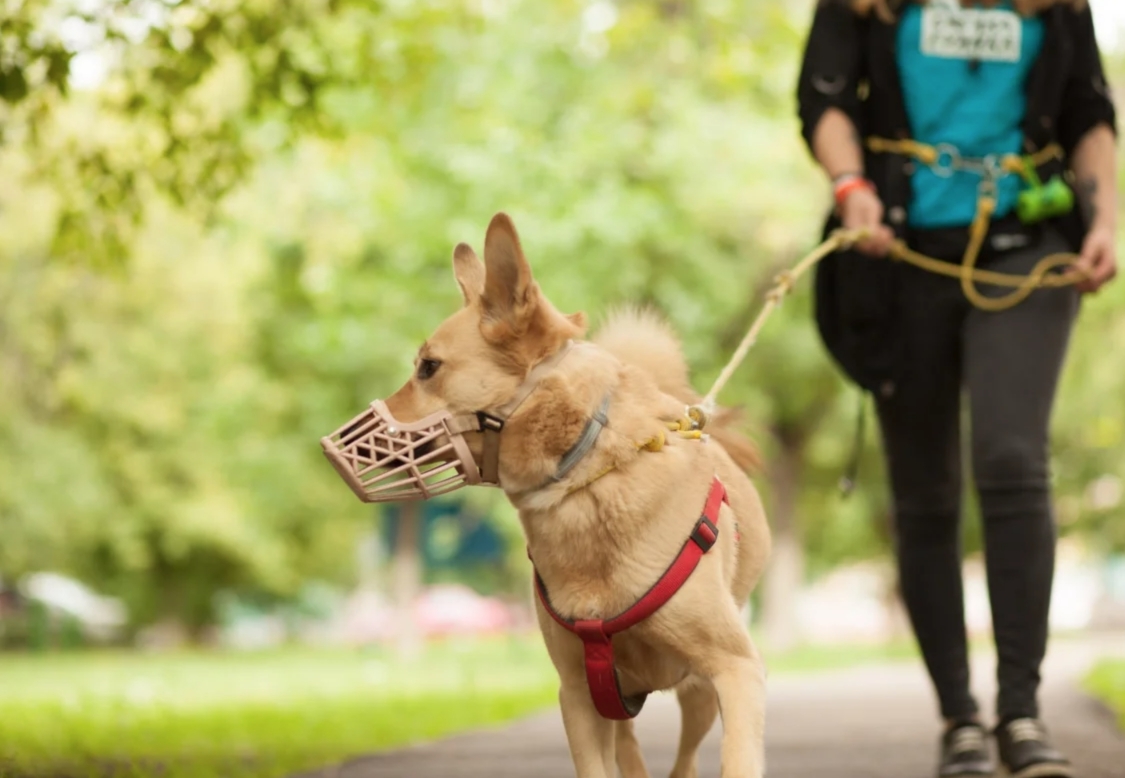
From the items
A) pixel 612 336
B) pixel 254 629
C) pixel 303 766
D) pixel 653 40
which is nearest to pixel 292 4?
pixel 303 766

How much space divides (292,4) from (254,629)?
67.3 meters

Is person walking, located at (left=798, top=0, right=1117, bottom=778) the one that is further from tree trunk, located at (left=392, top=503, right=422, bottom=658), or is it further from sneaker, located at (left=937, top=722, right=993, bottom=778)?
tree trunk, located at (left=392, top=503, right=422, bottom=658)

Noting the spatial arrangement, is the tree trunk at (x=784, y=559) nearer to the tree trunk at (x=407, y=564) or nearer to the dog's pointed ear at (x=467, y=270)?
the tree trunk at (x=407, y=564)

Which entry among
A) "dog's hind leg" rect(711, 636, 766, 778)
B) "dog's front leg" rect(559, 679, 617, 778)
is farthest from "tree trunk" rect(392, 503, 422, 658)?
"dog's hind leg" rect(711, 636, 766, 778)

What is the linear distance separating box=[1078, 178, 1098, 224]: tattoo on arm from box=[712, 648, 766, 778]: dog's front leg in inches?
95.4

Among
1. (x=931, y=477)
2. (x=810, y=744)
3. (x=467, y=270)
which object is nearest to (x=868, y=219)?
(x=931, y=477)

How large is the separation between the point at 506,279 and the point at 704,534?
0.80 meters

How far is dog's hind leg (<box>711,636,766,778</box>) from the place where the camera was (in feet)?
12.0

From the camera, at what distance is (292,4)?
7898 millimetres

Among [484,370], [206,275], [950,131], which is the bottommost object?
[484,370]

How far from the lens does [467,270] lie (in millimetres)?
4184

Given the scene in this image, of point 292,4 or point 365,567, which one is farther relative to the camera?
point 365,567

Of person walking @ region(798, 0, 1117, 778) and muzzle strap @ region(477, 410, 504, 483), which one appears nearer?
muzzle strap @ region(477, 410, 504, 483)

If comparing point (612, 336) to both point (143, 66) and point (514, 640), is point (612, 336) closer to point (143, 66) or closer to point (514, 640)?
point (143, 66)
